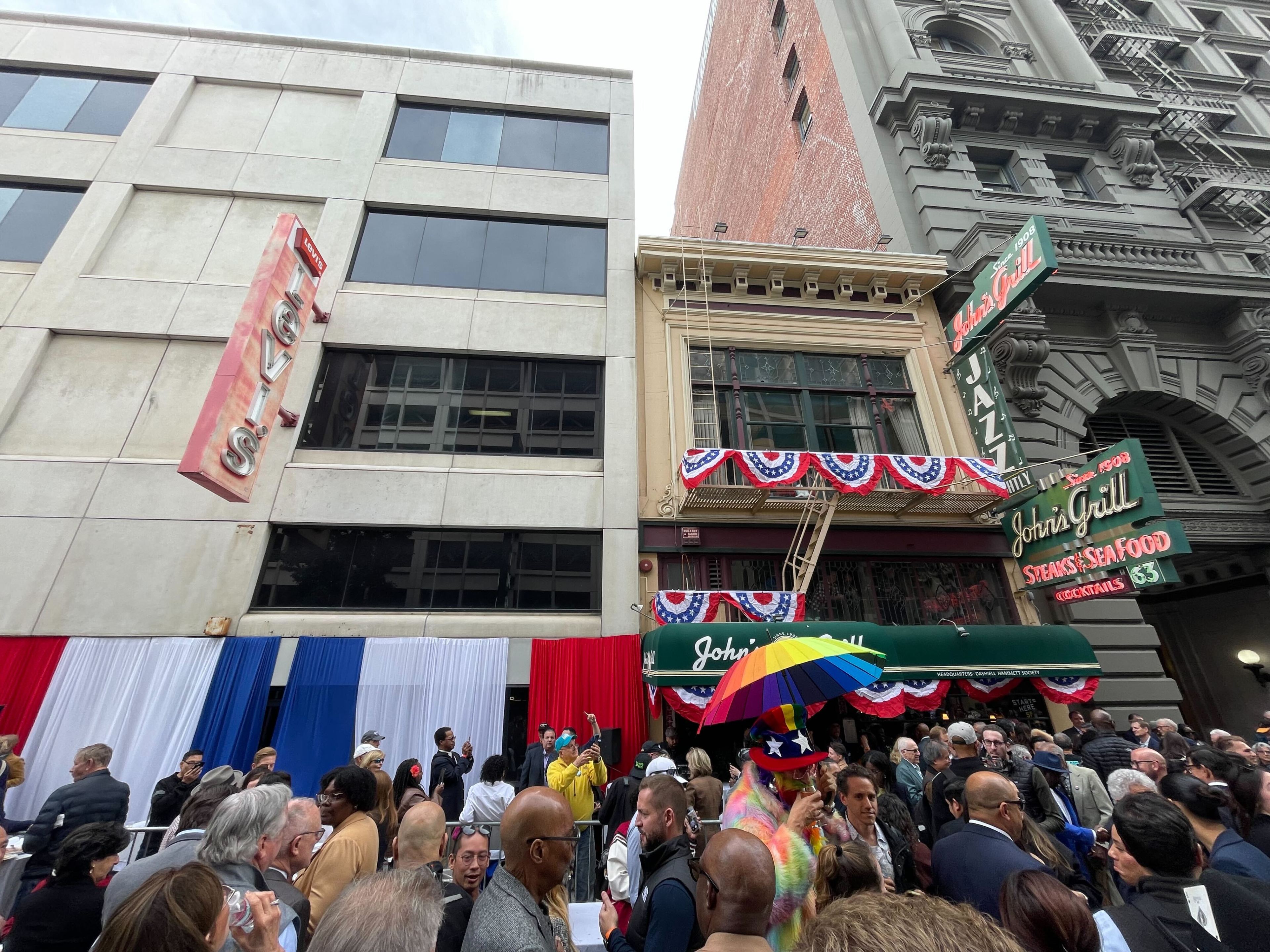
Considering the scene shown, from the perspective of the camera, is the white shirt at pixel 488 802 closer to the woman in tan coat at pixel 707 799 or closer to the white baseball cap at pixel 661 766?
the white baseball cap at pixel 661 766

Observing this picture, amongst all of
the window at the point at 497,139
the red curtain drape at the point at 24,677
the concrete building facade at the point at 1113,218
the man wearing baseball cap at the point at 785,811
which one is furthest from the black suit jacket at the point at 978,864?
the window at the point at 497,139

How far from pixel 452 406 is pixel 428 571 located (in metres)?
3.94

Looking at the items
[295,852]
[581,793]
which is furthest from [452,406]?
[295,852]

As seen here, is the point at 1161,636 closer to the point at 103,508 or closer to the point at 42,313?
the point at 103,508

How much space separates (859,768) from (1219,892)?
2222mm

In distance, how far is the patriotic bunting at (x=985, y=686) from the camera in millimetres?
11031

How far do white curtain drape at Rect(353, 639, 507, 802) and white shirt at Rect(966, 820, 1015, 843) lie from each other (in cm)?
843

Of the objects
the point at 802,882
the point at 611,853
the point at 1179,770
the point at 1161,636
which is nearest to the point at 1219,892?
the point at 802,882

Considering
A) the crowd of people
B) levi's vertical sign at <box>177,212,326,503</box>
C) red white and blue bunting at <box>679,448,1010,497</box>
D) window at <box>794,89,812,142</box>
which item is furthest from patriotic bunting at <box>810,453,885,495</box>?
window at <box>794,89,812,142</box>

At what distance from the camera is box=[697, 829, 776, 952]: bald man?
7.66ft

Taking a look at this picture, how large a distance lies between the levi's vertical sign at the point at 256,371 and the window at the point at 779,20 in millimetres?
24654

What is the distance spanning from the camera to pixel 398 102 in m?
16.5

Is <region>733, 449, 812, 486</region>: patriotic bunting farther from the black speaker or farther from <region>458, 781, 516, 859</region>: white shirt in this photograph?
<region>458, 781, 516, 859</region>: white shirt

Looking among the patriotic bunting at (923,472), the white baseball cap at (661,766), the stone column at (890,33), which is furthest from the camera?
the stone column at (890,33)
